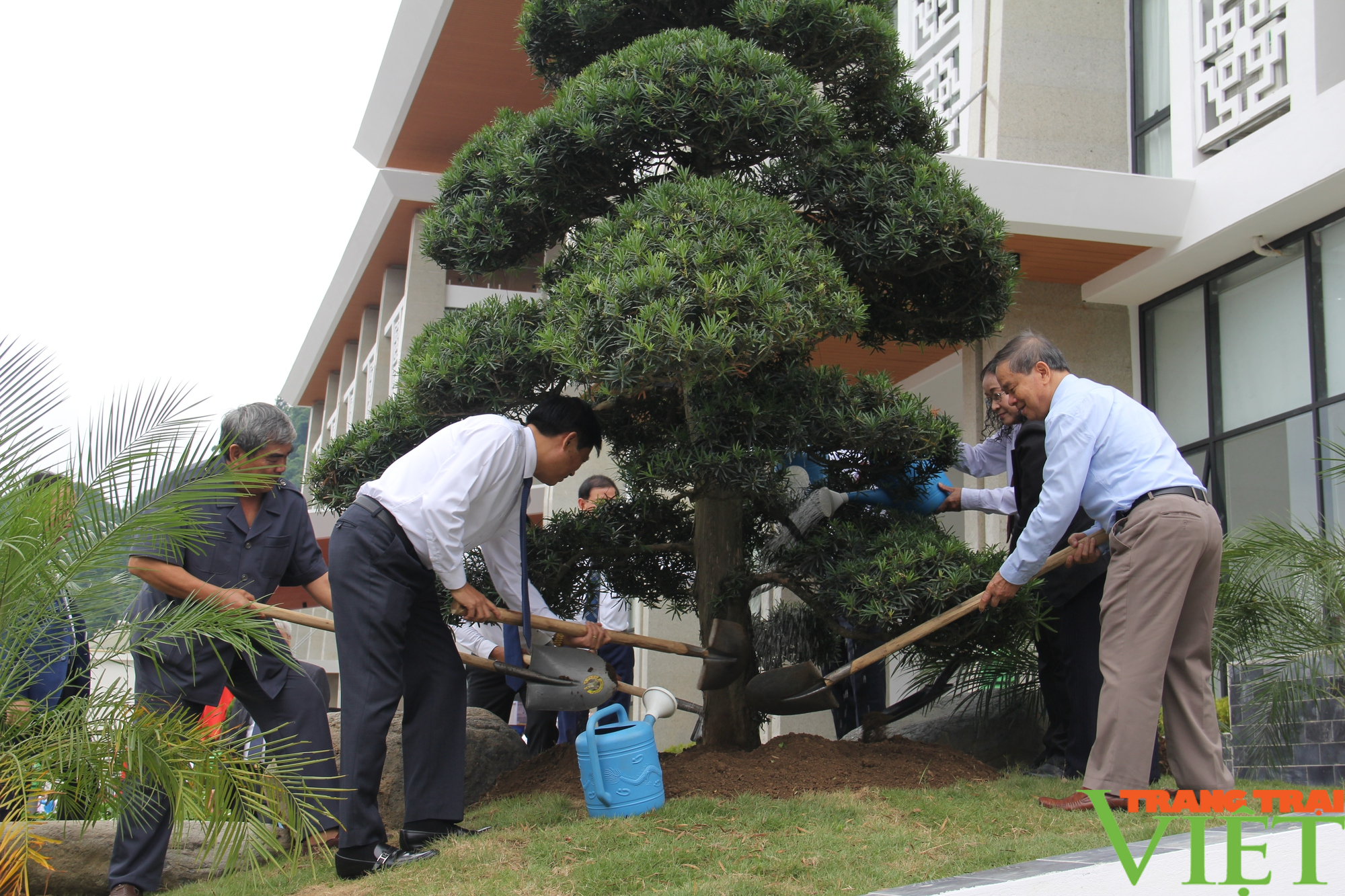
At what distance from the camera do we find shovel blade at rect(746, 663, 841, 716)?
4.05 m

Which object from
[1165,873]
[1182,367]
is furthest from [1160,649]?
[1182,367]

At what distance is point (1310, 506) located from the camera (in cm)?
705

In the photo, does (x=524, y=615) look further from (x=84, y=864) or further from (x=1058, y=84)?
(x=1058, y=84)

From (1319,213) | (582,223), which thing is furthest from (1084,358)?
(582,223)

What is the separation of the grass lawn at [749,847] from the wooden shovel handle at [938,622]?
478 millimetres

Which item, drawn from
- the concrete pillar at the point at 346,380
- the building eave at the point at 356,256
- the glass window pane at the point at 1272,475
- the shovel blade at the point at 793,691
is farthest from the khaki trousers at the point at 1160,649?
the concrete pillar at the point at 346,380

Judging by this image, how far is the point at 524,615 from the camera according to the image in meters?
3.80

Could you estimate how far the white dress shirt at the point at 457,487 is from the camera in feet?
11.1

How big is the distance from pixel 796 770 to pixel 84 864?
2541 millimetres

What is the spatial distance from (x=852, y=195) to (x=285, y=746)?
9.72 ft

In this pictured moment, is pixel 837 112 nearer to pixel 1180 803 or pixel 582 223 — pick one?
pixel 582 223

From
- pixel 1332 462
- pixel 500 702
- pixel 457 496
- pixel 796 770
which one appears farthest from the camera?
pixel 1332 462

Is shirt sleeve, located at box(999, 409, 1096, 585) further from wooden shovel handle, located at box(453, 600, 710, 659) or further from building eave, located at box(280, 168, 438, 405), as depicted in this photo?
building eave, located at box(280, 168, 438, 405)

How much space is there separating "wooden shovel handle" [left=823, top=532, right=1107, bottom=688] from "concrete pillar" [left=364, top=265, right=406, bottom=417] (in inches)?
526
